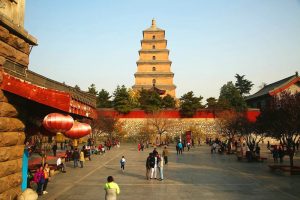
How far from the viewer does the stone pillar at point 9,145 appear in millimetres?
5996

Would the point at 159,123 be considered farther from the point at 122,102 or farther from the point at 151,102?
the point at 122,102

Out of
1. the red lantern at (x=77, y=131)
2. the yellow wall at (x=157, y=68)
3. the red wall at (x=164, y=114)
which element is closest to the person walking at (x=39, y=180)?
the red lantern at (x=77, y=131)

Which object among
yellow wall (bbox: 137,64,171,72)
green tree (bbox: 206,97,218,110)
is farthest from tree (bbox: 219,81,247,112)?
yellow wall (bbox: 137,64,171,72)

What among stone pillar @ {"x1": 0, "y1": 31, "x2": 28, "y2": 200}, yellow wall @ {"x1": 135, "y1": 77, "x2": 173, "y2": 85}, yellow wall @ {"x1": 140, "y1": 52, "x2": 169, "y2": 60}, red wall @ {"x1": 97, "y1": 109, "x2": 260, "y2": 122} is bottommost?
stone pillar @ {"x1": 0, "y1": 31, "x2": 28, "y2": 200}

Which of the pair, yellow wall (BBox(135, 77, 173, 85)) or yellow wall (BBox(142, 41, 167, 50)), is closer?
yellow wall (BBox(135, 77, 173, 85))

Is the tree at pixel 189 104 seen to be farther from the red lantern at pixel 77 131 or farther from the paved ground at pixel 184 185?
the red lantern at pixel 77 131

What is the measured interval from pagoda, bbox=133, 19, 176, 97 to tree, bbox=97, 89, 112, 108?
5053mm

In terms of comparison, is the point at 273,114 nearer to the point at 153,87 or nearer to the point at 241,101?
the point at 241,101

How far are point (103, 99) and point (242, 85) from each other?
118 ft

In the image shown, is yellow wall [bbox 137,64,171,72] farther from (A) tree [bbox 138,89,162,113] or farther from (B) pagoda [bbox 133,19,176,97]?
(A) tree [bbox 138,89,162,113]

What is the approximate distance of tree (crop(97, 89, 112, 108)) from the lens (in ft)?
178

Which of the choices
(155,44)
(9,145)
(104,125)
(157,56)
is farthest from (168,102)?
(9,145)

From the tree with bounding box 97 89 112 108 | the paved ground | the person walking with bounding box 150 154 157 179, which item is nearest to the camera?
the paved ground

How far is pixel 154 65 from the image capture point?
5712 cm
